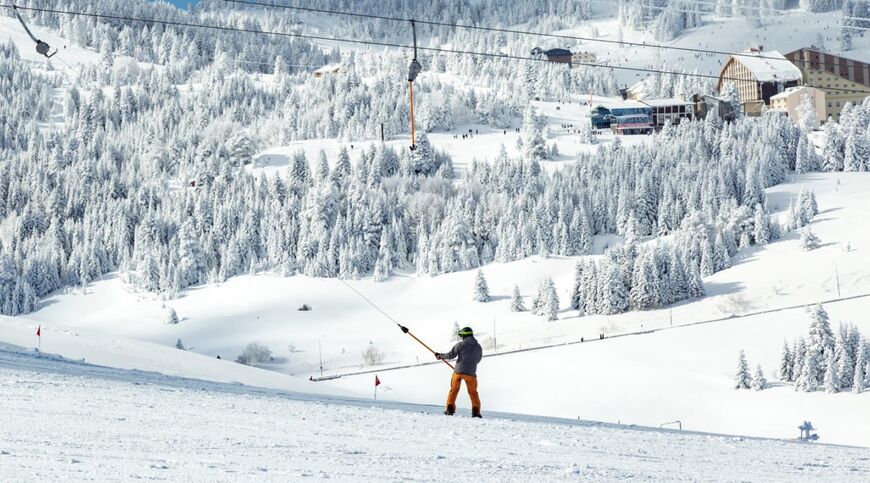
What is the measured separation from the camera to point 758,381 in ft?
214

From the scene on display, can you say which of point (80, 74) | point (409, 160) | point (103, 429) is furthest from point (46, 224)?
point (103, 429)

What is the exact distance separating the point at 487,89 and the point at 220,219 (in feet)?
266

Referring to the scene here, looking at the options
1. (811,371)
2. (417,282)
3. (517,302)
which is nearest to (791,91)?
(417,282)

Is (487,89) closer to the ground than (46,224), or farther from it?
farther from it

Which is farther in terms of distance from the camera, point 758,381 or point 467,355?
point 758,381

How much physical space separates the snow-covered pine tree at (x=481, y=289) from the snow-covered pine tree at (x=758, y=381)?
3484 centimetres

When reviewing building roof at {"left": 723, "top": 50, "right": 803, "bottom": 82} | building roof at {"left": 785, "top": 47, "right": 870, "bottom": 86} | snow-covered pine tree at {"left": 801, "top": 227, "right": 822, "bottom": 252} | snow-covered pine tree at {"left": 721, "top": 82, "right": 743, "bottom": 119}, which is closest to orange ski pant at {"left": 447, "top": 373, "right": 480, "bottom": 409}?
snow-covered pine tree at {"left": 801, "top": 227, "right": 822, "bottom": 252}

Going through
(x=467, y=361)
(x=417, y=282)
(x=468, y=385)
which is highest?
(x=467, y=361)

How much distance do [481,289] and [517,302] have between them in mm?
5229

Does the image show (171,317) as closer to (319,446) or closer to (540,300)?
(540,300)

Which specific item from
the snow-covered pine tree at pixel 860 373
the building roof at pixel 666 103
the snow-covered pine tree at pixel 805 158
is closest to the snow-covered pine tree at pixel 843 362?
the snow-covered pine tree at pixel 860 373

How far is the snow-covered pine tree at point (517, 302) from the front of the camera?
307 ft

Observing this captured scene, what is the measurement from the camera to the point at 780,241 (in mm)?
101062

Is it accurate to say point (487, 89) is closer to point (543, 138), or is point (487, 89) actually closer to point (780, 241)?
point (543, 138)
